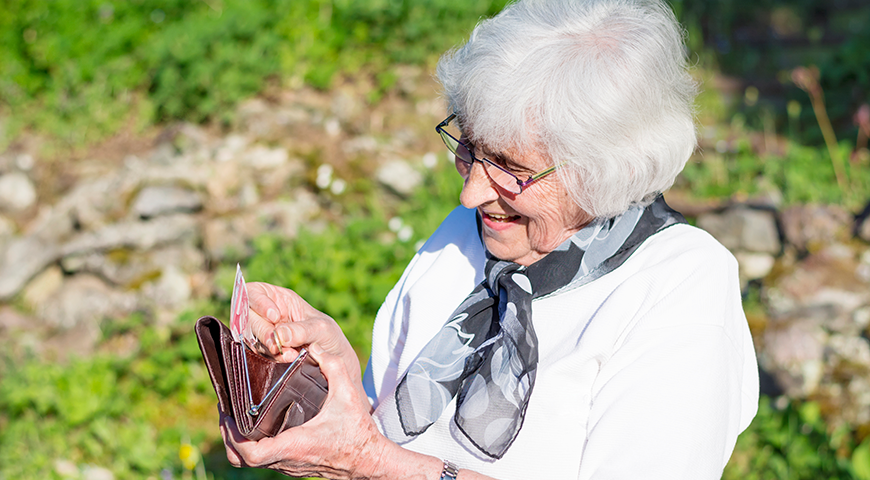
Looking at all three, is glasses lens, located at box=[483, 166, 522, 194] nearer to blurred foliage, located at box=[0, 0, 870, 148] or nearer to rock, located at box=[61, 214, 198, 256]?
rock, located at box=[61, 214, 198, 256]

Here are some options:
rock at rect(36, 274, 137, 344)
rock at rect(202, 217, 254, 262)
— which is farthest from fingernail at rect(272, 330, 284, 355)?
rock at rect(36, 274, 137, 344)

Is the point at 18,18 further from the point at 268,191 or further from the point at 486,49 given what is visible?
the point at 486,49

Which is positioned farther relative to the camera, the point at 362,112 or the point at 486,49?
the point at 362,112

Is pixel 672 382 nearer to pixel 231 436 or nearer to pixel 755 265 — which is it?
pixel 231 436

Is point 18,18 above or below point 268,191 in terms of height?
above

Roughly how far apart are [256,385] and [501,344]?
569mm

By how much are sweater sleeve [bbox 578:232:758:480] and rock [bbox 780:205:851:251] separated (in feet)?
9.77

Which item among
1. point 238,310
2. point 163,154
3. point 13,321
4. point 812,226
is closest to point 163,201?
point 163,154

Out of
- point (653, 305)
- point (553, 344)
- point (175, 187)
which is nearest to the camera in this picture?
point (653, 305)

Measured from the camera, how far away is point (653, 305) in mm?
1462

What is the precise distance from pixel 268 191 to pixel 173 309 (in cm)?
111

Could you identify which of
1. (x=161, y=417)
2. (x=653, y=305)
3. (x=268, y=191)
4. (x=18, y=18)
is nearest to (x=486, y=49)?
(x=653, y=305)

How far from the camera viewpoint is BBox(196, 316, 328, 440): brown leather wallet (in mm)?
1320

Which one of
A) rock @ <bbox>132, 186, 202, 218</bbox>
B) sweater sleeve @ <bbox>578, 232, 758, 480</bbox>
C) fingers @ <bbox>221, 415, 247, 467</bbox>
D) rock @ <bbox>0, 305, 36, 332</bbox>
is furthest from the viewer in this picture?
rock @ <bbox>132, 186, 202, 218</bbox>
